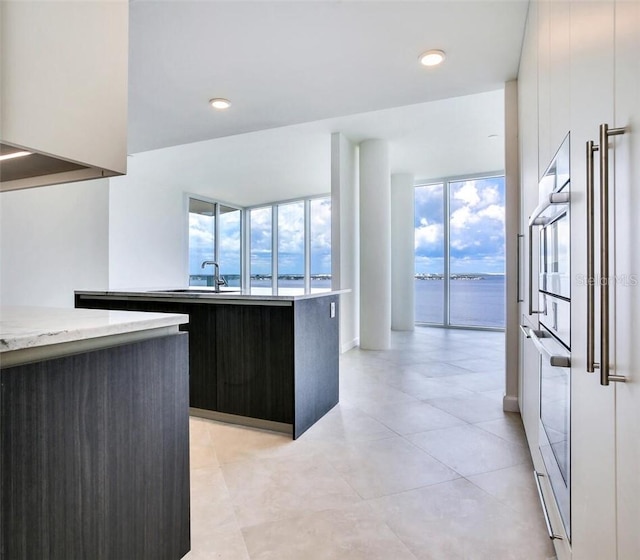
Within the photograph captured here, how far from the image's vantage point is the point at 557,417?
143 centimetres

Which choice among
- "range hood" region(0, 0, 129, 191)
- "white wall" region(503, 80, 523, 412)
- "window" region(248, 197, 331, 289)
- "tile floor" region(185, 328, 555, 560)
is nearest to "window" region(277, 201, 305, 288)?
"window" region(248, 197, 331, 289)

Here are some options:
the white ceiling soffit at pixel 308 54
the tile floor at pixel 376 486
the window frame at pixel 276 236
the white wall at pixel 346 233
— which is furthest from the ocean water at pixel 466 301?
the white ceiling soffit at pixel 308 54

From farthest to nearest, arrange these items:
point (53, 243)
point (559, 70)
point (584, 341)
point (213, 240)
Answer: point (213, 240) < point (53, 243) < point (559, 70) < point (584, 341)

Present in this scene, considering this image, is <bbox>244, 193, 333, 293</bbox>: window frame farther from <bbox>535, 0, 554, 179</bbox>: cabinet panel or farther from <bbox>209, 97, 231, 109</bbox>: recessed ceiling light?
<bbox>535, 0, 554, 179</bbox>: cabinet panel

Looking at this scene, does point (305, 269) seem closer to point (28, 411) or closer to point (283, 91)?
point (283, 91)

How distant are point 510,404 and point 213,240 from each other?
7.46m

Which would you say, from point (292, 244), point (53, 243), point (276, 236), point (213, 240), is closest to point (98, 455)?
point (53, 243)

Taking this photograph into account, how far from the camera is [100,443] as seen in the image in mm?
1111

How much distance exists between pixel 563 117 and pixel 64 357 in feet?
5.44

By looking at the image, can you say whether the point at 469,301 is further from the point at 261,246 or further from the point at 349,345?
the point at 261,246

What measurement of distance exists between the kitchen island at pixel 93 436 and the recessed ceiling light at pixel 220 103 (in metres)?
2.30

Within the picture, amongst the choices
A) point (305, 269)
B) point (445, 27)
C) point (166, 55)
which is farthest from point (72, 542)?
point (305, 269)

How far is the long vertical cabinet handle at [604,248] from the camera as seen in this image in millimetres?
795

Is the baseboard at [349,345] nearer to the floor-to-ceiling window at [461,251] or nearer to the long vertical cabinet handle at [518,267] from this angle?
the floor-to-ceiling window at [461,251]
